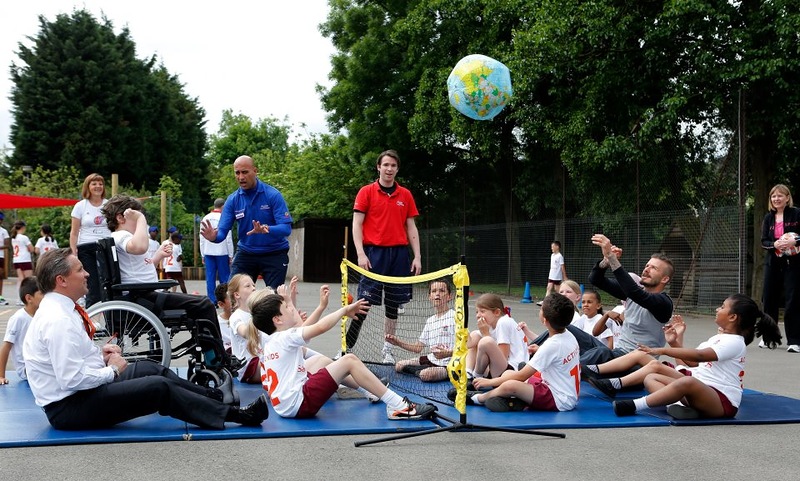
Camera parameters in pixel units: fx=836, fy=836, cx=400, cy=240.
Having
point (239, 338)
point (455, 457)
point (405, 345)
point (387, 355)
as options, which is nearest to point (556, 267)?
point (387, 355)

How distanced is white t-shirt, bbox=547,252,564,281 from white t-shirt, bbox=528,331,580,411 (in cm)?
1257

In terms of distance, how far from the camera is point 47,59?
45.2 meters

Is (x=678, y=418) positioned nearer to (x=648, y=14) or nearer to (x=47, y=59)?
(x=648, y=14)

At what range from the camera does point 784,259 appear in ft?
35.0

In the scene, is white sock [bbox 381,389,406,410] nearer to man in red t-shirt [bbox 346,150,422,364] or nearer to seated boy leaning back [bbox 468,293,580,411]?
seated boy leaning back [bbox 468,293,580,411]

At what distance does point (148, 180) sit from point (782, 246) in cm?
4341

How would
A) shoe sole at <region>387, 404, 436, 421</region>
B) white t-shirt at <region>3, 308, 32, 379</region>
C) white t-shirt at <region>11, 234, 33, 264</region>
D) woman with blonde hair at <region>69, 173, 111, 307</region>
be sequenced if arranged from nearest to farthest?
shoe sole at <region>387, 404, 436, 421</region> → white t-shirt at <region>3, 308, 32, 379</region> → woman with blonde hair at <region>69, 173, 111, 307</region> → white t-shirt at <region>11, 234, 33, 264</region>

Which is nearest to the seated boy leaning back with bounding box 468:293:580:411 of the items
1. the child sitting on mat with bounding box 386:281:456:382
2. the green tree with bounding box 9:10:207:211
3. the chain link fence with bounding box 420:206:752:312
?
the child sitting on mat with bounding box 386:281:456:382

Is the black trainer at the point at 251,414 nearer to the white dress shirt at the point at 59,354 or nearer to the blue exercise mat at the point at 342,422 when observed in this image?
the blue exercise mat at the point at 342,422

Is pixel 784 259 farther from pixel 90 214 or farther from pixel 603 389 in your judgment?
pixel 90 214

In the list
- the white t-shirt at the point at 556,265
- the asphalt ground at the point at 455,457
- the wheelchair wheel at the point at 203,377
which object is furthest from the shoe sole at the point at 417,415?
the white t-shirt at the point at 556,265

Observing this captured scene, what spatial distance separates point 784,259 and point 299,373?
24.3ft

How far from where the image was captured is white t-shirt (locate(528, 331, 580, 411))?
6031 mm

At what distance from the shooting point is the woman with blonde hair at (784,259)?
33.7ft
